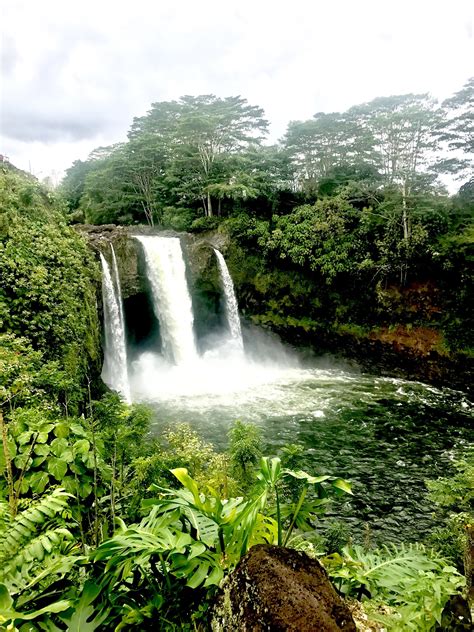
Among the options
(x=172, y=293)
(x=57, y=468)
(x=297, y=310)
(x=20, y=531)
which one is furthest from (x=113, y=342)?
(x=20, y=531)

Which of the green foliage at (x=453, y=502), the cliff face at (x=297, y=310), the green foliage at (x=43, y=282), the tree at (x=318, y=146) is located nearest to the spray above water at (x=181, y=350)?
the cliff face at (x=297, y=310)

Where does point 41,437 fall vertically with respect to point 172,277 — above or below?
below

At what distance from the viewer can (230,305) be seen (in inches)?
640

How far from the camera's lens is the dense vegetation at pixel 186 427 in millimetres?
1604

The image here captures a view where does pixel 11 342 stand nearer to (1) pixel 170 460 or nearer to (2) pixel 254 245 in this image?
(1) pixel 170 460

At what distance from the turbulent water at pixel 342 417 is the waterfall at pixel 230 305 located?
26.1 inches

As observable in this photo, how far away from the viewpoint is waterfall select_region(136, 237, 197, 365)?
47.2ft

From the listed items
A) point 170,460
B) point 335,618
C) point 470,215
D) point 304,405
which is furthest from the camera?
point 470,215

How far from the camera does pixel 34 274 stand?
6.41m

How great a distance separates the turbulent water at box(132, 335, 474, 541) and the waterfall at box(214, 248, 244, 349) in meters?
0.66

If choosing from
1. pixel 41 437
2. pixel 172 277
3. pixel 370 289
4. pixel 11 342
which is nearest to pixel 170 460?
pixel 41 437

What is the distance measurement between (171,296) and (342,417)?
802cm

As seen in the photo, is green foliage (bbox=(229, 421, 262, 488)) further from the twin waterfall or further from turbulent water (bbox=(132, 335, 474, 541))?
the twin waterfall

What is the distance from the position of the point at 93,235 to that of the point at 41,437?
12487 mm
